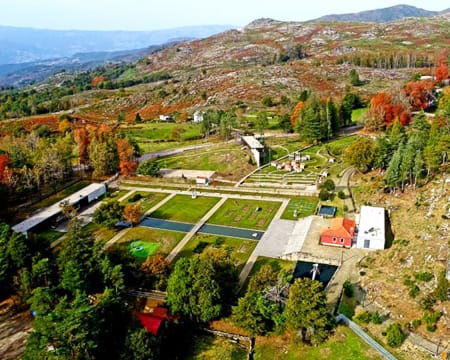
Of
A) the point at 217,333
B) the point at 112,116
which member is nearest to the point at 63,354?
the point at 217,333

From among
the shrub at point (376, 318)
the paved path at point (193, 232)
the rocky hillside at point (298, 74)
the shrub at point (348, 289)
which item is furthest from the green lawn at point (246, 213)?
the rocky hillside at point (298, 74)

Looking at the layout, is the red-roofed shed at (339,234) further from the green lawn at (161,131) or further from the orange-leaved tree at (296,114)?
the green lawn at (161,131)

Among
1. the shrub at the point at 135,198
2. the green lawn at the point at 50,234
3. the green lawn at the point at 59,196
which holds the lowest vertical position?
the green lawn at the point at 50,234

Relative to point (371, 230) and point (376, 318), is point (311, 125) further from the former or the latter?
point (376, 318)

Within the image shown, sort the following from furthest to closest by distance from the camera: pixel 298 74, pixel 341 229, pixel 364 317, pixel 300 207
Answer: pixel 298 74 → pixel 300 207 → pixel 341 229 → pixel 364 317

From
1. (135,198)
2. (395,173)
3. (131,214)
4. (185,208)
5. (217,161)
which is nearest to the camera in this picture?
(131,214)

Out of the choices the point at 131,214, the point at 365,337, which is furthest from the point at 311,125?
the point at 365,337
